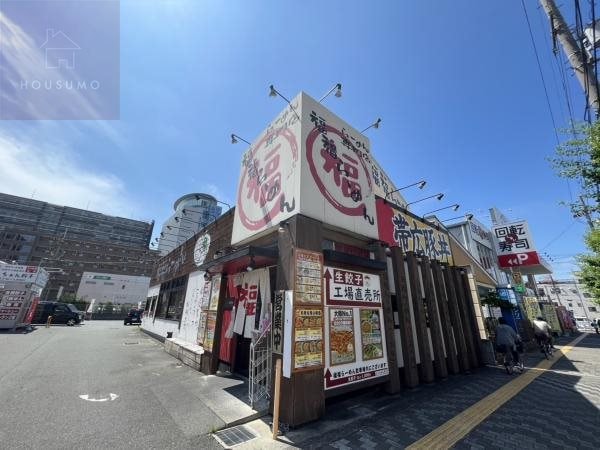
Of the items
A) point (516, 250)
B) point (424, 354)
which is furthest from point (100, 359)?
point (516, 250)

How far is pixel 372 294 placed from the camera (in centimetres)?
701

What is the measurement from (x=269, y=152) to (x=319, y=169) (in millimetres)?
2009

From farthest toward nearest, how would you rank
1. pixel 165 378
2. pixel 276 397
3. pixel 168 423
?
1. pixel 165 378
2. pixel 168 423
3. pixel 276 397

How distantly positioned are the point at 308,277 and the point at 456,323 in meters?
7.69

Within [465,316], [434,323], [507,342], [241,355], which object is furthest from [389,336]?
[507,342]

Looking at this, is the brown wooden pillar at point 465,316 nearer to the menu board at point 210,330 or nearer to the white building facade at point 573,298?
the menu board at point 210,330

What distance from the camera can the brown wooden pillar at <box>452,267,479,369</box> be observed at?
32.3 ft

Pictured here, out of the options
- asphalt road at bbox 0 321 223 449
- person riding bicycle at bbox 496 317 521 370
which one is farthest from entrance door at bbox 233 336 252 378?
person riding bicycle at bbox 496 317 521 370

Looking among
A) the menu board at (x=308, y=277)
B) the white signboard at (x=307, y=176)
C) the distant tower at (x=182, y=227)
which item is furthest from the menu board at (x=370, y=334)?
the distant tower at (x=182, y=227)

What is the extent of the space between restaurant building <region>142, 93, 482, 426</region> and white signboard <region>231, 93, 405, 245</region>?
4cm

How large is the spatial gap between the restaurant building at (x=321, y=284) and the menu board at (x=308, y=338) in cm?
2

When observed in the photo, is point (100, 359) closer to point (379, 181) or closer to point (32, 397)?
point (32, 397)

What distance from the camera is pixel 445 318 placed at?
9109 millimetres

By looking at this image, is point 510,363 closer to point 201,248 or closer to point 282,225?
point 282,225
